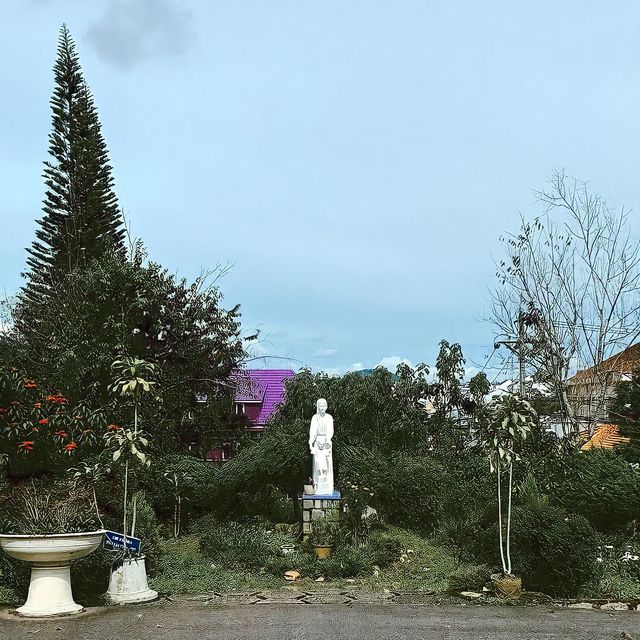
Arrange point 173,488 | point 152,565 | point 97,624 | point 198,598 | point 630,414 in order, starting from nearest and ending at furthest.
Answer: point 97,624
point 198,598
point 152,565
point 173,488
point 630,414

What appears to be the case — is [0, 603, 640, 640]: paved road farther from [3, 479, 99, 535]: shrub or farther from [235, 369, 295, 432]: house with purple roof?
[235, 369, 295, 432]: house with purple roof

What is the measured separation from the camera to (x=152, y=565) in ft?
25.3

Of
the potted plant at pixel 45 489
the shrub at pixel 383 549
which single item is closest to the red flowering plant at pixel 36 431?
the potted plant at pixel 45 489

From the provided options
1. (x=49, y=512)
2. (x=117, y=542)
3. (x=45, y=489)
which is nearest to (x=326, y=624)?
(x=117, y=542)

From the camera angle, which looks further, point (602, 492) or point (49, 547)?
point (602, 492)

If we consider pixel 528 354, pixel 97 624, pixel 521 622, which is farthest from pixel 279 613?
pixel 528 354

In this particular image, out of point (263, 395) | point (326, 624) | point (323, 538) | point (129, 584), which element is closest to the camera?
point (326, 624)

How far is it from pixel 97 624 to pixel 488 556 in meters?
3.98

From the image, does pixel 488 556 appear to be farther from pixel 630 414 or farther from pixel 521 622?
pixel 630 414

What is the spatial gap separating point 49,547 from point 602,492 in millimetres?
5790

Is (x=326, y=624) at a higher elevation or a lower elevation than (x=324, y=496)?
lower

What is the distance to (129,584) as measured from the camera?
6688 mm

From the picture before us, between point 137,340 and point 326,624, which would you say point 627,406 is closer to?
point 137,340

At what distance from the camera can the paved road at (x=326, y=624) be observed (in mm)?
5457
